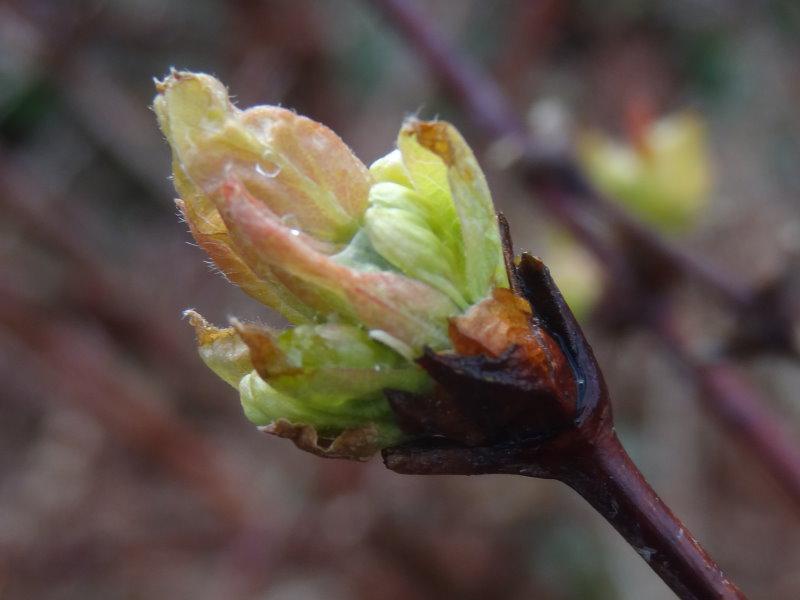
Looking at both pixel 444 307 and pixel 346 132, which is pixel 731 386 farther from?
pixel 346 132

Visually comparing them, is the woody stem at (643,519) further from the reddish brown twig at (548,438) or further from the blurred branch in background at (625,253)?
the blurred branch in background at (625,253)

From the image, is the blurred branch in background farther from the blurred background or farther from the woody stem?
the woody stem

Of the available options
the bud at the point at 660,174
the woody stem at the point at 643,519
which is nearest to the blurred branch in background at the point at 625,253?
the bud at the point at 660,174

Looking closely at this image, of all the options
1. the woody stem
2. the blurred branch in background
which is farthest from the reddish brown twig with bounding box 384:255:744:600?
the blurred branch in background

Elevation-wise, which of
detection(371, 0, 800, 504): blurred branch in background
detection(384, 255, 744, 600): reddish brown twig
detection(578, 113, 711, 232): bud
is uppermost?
detection(578, 113, 711, 232): bud

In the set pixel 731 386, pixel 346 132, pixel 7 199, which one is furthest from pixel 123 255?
pixel 731 386

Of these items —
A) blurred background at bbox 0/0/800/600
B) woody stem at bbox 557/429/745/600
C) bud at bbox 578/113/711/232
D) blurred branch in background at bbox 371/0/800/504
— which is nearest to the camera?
woody stem at bbox 557/429/745/600
